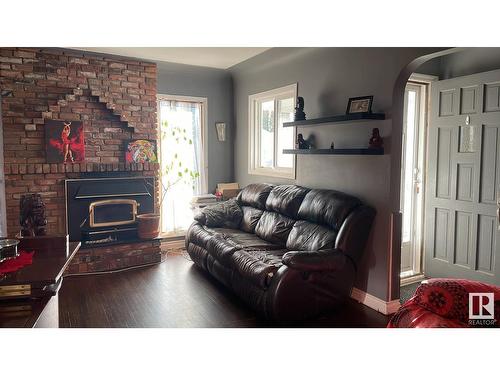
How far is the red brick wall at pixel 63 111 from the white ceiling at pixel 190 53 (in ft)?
0.59

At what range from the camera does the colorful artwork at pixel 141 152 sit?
4.91 m

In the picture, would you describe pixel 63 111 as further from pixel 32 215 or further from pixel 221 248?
pixel 221 248

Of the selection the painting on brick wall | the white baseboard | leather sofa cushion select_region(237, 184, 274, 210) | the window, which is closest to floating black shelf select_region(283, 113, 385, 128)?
the window

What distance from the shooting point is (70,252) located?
2.20 meters

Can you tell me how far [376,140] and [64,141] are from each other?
11.3 feet

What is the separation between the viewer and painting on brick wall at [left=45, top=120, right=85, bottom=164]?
14.5 feet

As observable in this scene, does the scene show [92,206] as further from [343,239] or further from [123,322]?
[343,239]

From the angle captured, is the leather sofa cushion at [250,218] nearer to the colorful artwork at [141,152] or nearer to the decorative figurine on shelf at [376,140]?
the colorful artwork at [141,152]

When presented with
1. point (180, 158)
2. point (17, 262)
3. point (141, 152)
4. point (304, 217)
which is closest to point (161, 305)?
point (304, 217)

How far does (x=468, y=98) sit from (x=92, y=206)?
13.6ft

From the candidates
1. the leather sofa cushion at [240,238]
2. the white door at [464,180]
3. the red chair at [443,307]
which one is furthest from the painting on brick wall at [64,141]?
the red chair at [443,307]

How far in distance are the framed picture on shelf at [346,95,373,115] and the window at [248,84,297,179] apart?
1.08 meters

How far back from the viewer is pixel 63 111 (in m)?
4.50
